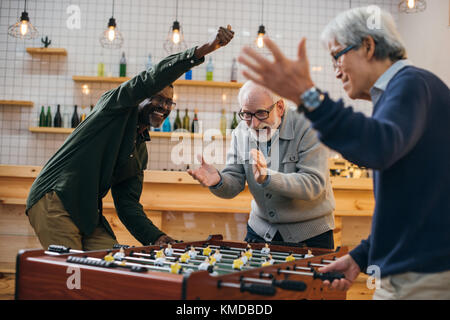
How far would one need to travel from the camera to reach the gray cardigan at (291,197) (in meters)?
2.23

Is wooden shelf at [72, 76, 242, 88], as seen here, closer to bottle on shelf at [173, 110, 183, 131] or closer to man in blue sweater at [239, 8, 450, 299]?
bottle on shelf at [173, 110, 183, 131]

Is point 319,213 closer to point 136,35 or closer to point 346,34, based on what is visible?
point 346,34

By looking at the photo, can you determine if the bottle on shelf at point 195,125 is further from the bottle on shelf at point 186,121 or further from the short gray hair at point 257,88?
the short gray hair at point 257,88

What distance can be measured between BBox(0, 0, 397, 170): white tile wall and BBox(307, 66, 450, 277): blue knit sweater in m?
4.37

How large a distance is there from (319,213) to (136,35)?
13.3 feet

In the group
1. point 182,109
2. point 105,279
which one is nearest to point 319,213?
point 105,279

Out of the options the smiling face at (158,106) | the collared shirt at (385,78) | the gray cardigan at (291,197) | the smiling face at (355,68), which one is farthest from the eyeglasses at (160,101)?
the collared shirt at (385,78)

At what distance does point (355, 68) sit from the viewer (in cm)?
127

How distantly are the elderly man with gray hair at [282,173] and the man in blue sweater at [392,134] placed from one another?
934 millimetres

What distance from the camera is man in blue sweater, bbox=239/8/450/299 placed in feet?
3.22

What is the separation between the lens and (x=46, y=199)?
216 centimetres

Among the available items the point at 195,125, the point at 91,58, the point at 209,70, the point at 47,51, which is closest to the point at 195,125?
the point at 195,125

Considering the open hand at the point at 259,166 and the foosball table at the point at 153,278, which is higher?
the open hand at the point at 259,166

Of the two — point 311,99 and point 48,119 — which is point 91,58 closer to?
point 48,119
